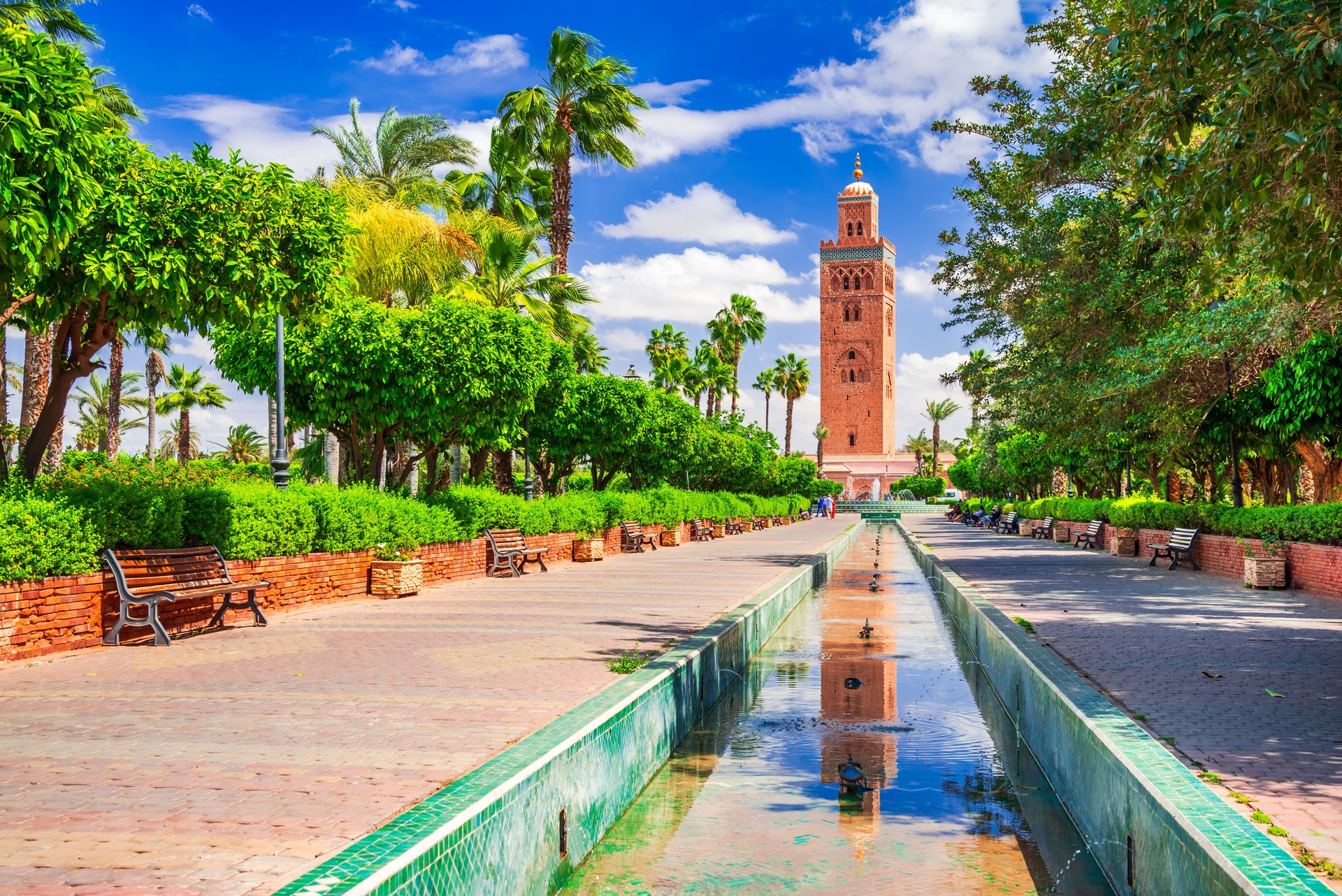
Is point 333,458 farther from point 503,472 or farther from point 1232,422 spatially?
point 1232,422

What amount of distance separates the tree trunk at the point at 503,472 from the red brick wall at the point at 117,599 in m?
12.5

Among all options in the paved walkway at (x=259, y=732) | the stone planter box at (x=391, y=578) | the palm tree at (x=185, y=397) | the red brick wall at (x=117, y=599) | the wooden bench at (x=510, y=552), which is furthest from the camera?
the palm tree at (x=185, y=397)

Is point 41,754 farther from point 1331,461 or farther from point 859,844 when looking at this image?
point 1331,461

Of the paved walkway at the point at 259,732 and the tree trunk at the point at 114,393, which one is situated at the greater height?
the tree trunk at the point at 114,393

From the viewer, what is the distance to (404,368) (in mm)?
15891

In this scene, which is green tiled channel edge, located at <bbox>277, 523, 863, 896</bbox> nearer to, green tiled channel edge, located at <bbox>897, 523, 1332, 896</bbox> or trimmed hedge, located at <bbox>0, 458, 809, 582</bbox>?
green tiled channel edge, located at <bbox>897, 523, 1332, 896</bbox>

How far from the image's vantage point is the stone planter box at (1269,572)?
14180 millimetres

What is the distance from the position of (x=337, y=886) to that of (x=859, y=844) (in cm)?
296

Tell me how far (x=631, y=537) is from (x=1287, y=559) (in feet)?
47.6

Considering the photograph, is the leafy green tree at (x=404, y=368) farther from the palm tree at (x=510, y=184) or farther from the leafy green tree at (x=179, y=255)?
the palm tree at (x=510, y=184)

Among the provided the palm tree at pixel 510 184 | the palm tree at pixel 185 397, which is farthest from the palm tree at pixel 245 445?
the palm tree at pixel 510 184

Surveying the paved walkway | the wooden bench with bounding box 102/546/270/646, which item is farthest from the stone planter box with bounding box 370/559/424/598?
the wooden bench with bounding box 102/546/270/646

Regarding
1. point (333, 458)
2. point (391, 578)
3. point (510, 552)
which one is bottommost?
point (391, 578)

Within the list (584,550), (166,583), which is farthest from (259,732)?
(584,550)
